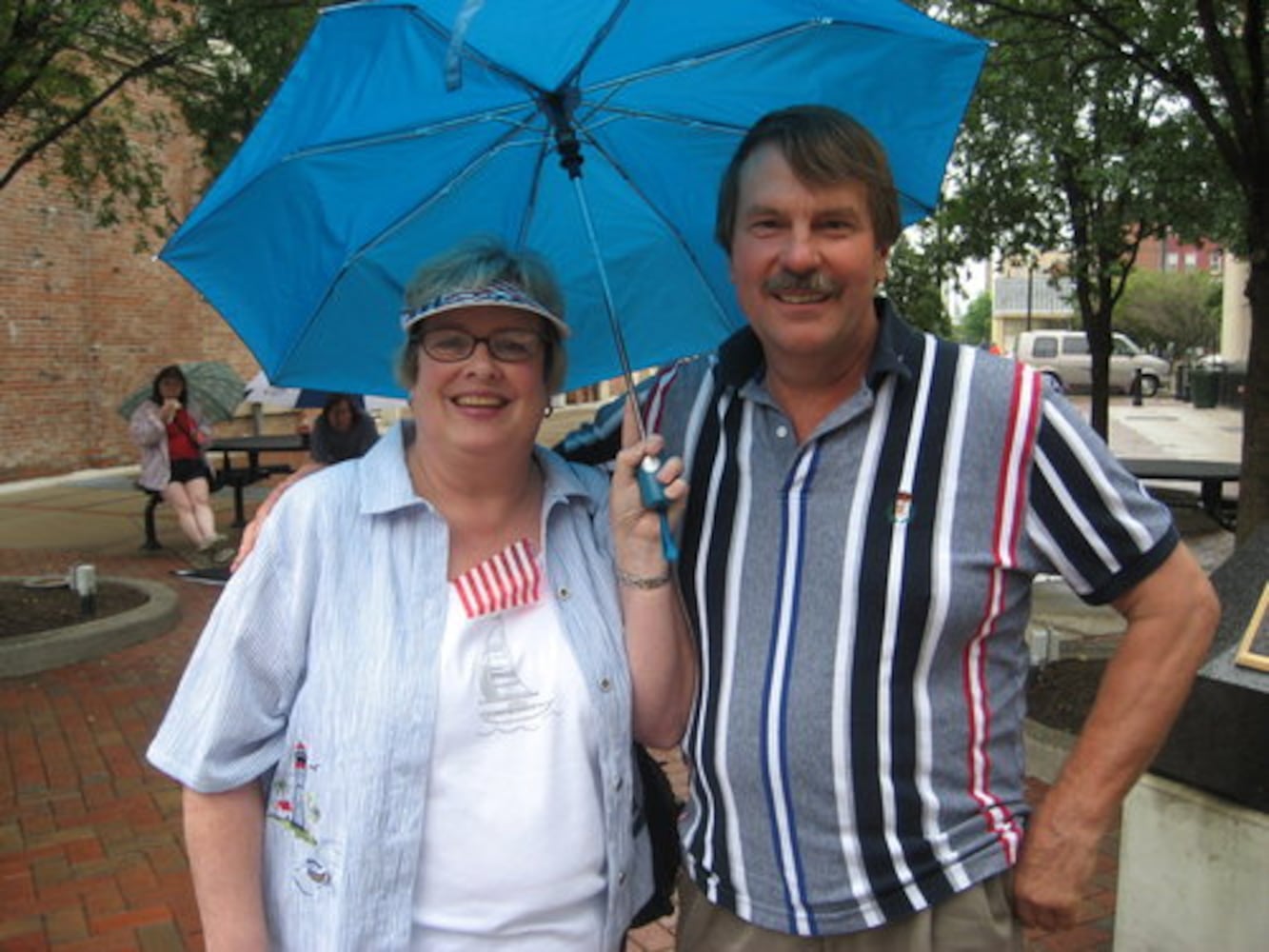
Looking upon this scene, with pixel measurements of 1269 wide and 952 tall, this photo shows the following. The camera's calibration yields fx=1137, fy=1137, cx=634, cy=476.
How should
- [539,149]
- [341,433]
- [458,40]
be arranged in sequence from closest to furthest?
1. [458,40]
2. [539,149]
3. [341,433]

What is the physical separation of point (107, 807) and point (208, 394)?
19.3 feet

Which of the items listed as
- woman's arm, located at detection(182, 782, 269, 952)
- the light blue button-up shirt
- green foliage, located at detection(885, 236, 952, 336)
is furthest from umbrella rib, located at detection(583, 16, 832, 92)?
green foliage, located at detection(885, 236, 952, 336)

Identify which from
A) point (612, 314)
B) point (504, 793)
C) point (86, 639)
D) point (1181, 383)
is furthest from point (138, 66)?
point (1181, 383)

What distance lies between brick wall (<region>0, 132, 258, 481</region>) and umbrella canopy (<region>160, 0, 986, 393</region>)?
12.0 meters

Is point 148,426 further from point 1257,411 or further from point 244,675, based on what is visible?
point 244,675

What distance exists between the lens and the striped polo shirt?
1692mm

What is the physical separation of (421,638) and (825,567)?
62 centimetres

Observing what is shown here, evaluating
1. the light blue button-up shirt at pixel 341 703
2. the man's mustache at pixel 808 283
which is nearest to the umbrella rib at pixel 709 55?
the man's mustache at pixel 808 283

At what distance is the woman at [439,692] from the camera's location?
5.61 ft

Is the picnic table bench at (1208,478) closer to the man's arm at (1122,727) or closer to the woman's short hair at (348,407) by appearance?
the woman's short hair at (348,407)

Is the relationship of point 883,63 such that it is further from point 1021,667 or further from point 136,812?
point 136,812

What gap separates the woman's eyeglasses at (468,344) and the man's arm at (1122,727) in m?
1.04

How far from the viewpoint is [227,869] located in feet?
5.73

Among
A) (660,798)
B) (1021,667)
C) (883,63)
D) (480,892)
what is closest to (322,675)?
(480,892)
